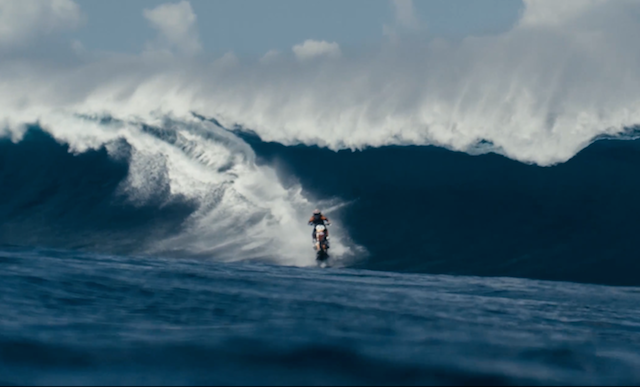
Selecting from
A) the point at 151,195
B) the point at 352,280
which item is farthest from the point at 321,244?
the point at 151,195

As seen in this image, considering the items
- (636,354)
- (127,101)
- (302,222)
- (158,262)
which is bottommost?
(636,354)

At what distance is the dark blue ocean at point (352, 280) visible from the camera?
5.55 metres

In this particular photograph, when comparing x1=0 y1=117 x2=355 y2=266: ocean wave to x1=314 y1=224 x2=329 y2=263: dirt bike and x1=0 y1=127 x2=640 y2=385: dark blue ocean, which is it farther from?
x1=314 y1=224 x2=329 y2=263: dirt bike

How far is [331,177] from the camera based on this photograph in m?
22.2

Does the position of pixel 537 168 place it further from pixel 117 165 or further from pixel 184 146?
pixel 117 165

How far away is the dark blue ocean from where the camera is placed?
5551 mm

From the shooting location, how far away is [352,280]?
1261cm

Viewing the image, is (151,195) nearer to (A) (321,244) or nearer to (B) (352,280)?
(A) (321,244)

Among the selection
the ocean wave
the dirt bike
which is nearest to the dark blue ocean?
the ocean wave

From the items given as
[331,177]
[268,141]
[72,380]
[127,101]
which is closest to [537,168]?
[331,177]

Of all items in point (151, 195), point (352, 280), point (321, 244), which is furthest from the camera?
point (151, 195)

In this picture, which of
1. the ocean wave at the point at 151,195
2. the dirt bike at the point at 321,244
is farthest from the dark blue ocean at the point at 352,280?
the dirt bike at the point at 321,244

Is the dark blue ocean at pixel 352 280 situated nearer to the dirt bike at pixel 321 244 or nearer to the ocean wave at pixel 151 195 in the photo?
the ocean wave at pixel 151 195

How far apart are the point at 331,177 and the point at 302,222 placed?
268 centimetres
